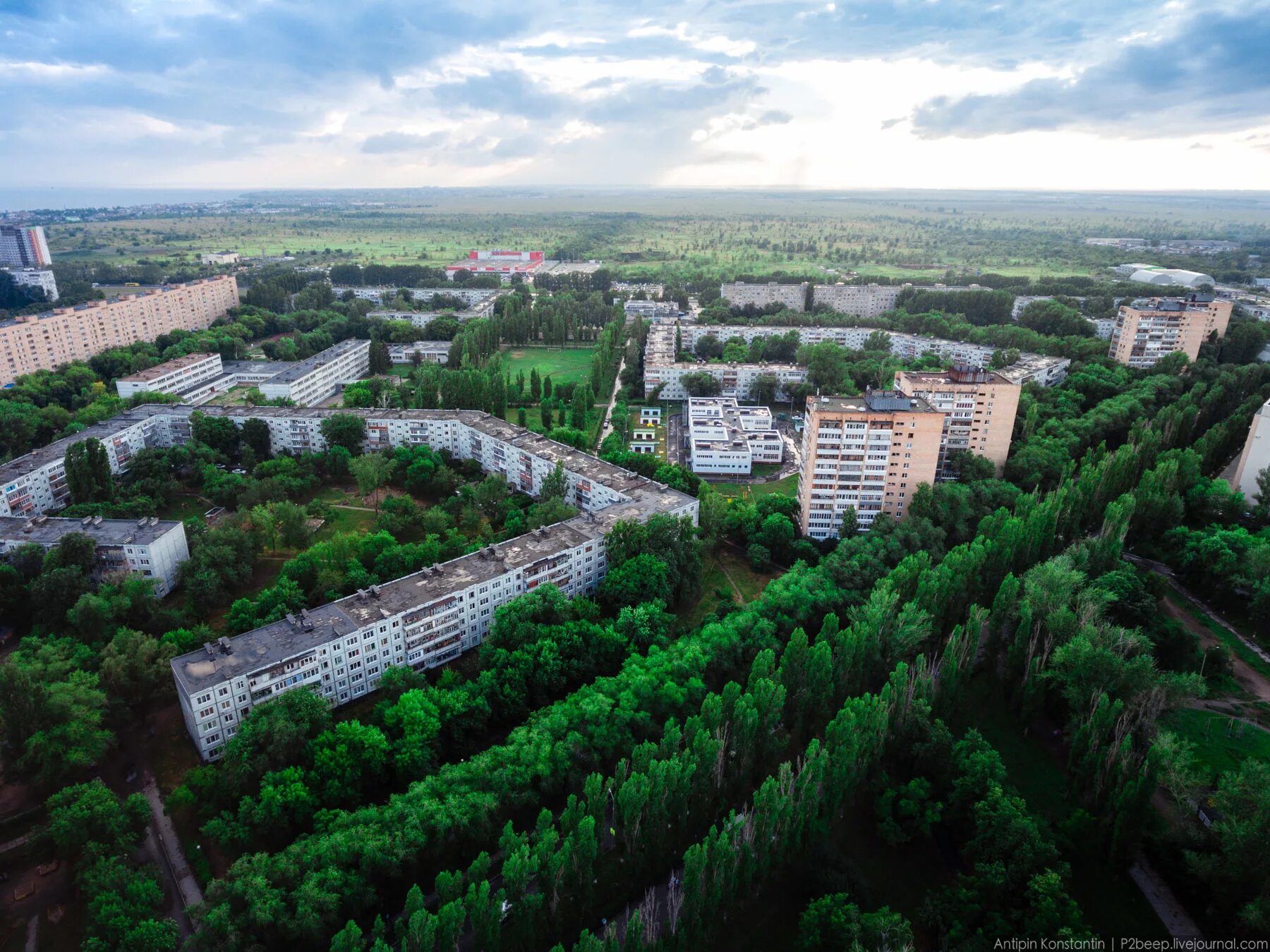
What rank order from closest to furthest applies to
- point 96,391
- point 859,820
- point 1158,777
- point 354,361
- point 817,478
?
point 1158,777
point 859,820
point 817,478
point 96,391
point 354,361

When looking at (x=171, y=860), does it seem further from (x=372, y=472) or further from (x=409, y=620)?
(x=372, y=472)

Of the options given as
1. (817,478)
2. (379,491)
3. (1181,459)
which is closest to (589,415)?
(379,491)

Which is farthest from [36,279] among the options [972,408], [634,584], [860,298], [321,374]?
[972,408]

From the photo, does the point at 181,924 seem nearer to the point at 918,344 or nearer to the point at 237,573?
the point at 237,573

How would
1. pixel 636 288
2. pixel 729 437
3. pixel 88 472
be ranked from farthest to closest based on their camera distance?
pixel 636 288 → pixel 729 437 → pixel 88 472

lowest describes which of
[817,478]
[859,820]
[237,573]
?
[859,820]

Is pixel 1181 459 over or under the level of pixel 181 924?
over

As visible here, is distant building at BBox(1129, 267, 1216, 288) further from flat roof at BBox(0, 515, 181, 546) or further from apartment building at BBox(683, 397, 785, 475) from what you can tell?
flat roof at BBox(0, 515, 181, 546)
